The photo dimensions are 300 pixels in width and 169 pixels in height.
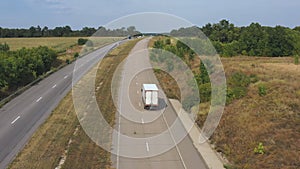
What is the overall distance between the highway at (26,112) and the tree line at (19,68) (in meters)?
2.46

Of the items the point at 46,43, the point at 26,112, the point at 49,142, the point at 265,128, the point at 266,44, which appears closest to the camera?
the point at 49,142

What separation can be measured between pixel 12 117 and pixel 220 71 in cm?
3036

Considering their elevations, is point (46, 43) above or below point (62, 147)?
above

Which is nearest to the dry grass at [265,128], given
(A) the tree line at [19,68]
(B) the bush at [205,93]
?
(B) the bush at [205,93]

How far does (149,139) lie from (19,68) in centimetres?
3303

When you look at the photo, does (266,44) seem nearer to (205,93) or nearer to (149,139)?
(205,93)

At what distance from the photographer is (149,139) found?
29.5 metres

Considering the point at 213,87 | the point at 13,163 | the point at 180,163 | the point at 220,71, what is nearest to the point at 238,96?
the point at 213,87

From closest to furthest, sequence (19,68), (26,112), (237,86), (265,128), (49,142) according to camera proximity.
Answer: (49,142) < (265,128) < (26,112) < (237,86) < (19,68)

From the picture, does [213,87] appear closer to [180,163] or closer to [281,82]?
[281,82]

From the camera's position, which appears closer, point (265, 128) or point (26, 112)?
point (265, 128)

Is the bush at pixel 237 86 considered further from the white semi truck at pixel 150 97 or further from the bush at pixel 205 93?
the white semi truck at pixel 150 97

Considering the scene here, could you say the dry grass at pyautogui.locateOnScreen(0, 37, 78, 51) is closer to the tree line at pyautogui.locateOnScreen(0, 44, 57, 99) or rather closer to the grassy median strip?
the tree line at pyautogui.locateOnScreen(0, 44, 57, 99)

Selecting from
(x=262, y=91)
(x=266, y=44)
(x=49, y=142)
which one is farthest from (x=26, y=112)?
(x=266, y=44)
